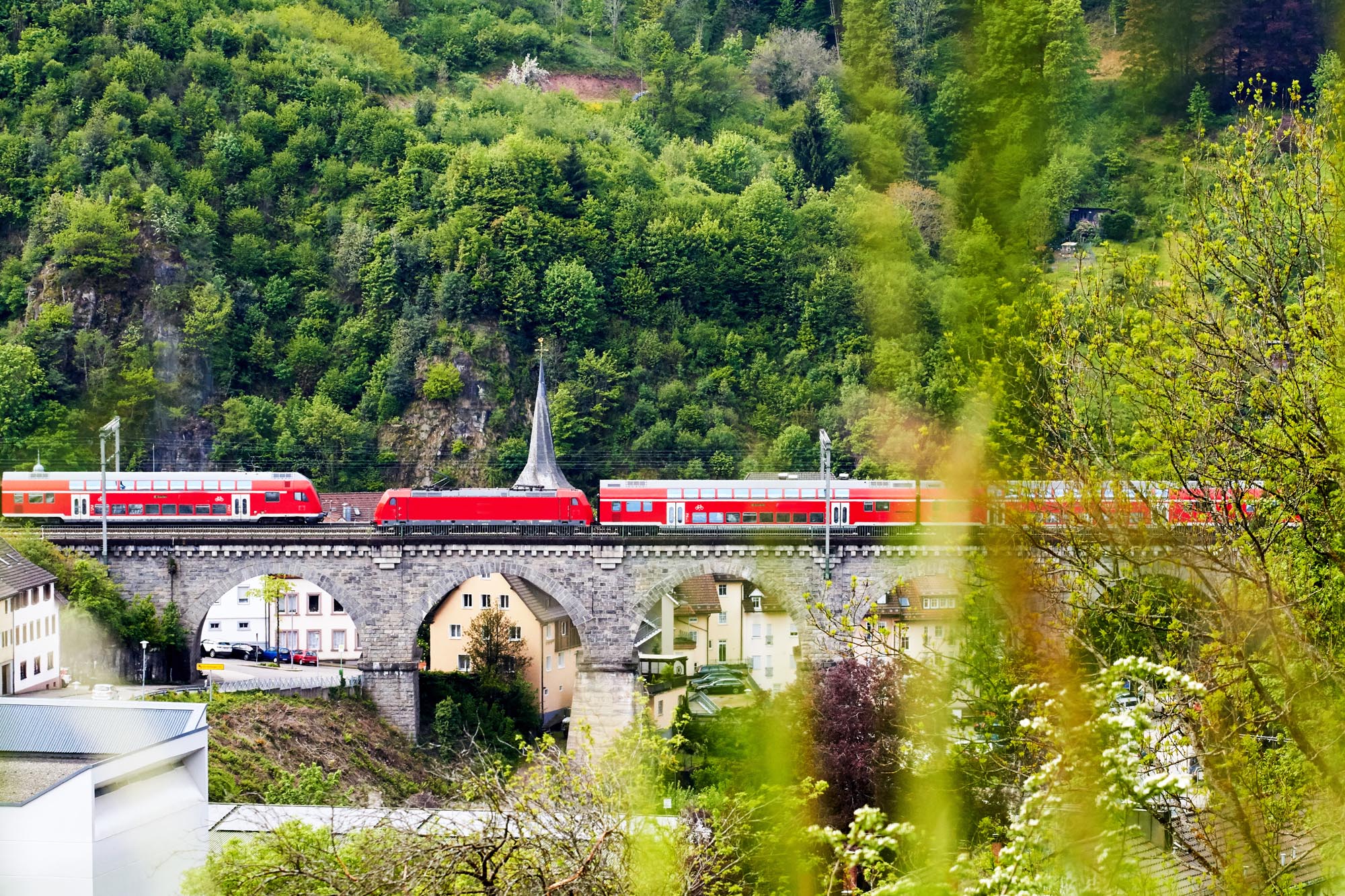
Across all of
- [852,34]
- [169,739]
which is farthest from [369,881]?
[169,739]

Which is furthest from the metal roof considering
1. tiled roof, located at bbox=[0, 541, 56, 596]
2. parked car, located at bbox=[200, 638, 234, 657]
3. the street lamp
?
parked car, located at bbox=[200, 638, 234, 657]

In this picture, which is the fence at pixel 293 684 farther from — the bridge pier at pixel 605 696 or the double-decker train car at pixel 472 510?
the bridge pier at pixel 605 696

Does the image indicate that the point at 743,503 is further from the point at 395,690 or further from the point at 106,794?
the point at 106,794

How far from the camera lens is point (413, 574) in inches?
1636

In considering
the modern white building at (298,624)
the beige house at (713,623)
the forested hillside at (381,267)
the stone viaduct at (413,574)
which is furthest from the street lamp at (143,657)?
the forested hillside at (381,267)

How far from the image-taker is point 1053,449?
25.8 ft

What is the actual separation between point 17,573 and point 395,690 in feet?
30.2

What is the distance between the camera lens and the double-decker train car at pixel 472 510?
4253 cm

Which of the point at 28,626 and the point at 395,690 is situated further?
the point at 395,690

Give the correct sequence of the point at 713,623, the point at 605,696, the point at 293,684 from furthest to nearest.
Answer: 1. the point at 713,623
2. the point at 605,696
3. the point at 293,684

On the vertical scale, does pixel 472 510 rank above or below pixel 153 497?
below

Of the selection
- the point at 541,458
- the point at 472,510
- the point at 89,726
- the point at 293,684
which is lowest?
the point at 293,684

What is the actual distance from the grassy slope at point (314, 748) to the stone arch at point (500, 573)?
280 cm

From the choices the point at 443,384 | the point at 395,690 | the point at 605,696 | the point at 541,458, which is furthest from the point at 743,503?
the point at 443,384
